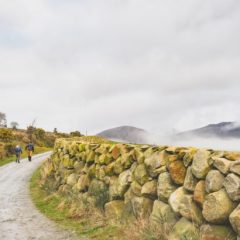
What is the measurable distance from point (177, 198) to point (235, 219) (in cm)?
177

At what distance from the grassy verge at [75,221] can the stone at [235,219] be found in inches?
144

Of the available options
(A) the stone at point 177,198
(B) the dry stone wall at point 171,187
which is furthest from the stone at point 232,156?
(A) the stone at point 177,198

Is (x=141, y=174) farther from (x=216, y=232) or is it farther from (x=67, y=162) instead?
(x=67, y=162)

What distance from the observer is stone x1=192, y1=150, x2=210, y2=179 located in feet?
24.7

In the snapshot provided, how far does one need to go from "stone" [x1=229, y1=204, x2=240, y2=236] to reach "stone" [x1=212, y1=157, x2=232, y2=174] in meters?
0.66

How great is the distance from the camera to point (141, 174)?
33.0 ft

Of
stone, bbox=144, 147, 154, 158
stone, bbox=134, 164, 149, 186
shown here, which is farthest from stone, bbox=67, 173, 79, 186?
stone, bbox=144, 147, 154, 158

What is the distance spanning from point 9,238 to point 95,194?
298 cm

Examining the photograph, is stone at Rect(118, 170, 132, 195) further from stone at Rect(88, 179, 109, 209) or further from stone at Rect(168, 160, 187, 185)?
stone at Rect(168, 160, 187, 185)

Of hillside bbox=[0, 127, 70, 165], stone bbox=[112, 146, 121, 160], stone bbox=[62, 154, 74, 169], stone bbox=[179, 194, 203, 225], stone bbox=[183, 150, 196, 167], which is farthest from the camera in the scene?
hillside bbox=[0, 127, 70, 165]

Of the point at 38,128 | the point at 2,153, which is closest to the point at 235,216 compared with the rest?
the point at 2,153

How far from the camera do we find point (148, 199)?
382 inches

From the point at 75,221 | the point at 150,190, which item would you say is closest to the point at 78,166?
the point at 75,221

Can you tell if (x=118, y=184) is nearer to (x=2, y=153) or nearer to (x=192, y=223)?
(x=192, y=223)
